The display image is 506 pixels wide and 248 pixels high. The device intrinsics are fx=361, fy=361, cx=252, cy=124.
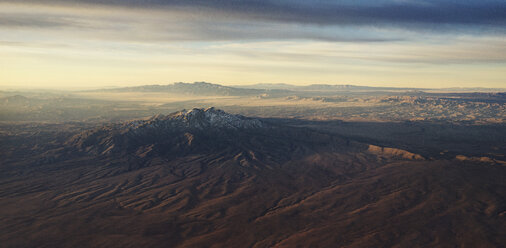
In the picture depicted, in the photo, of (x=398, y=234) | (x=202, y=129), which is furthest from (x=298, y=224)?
(x=202, y=129)

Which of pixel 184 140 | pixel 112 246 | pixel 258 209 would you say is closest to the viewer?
pixel 112 246

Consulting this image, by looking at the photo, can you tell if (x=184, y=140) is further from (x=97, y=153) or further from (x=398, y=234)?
(x=398, y=234)

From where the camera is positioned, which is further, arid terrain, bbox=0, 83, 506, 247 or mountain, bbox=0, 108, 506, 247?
arid terrain, bbox=0, 83, 506, 247

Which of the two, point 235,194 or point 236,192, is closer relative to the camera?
point 235,194

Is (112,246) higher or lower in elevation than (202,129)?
lower

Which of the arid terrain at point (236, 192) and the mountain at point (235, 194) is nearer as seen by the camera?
the mountain at point (235, 194)

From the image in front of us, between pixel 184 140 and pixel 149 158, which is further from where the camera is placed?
pixel 184 140

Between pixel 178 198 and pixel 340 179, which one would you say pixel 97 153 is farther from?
pixel 340 179

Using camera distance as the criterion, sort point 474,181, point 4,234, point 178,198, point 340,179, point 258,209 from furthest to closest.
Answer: point 340,179 → point 474,181 → point 178,198 → point 258,209 → point 4,234
